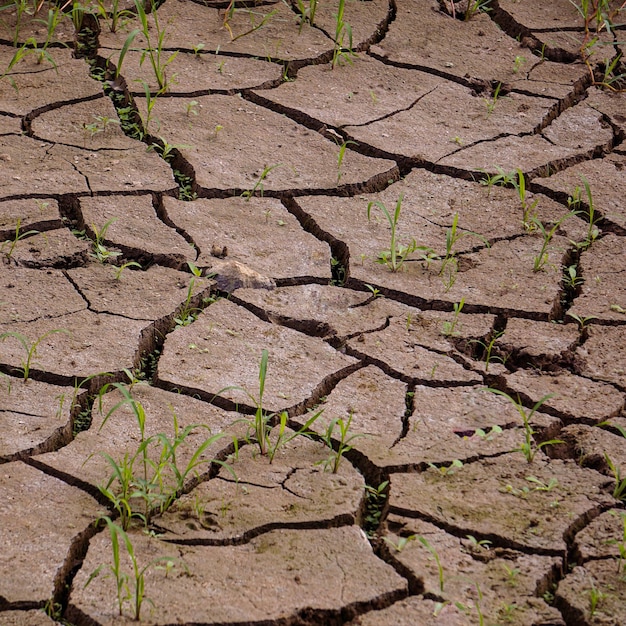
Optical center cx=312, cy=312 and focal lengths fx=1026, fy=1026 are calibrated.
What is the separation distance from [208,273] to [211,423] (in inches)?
25.3

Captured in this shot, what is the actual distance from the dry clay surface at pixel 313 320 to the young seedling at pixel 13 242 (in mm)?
24

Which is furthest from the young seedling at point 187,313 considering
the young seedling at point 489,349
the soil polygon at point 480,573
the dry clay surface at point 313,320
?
the soil polygon at point 480,573

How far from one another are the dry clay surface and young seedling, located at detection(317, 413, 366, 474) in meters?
0.01

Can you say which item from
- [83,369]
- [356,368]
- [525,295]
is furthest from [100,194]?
[525,295]

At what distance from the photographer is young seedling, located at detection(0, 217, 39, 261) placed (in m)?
2.96

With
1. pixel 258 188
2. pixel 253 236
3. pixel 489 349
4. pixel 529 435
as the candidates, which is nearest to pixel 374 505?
pixel 529 435

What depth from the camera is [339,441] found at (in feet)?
7.89

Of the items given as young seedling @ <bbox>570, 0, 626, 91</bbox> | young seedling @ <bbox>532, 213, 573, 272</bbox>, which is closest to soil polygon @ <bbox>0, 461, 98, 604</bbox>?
young seedling @ <bbox>532, 213, 573, 272</bbox>

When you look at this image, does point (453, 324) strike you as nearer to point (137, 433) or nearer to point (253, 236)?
point (253, 236)

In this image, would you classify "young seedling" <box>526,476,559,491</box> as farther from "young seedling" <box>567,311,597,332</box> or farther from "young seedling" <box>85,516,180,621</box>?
"young seedling" <box>85,516,180,621</box>

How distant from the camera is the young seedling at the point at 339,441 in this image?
2318 millimetres

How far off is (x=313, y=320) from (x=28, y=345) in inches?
30.2

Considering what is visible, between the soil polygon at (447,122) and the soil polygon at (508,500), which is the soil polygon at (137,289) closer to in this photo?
the soil polygon at (508,500)

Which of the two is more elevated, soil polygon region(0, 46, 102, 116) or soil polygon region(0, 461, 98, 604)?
soil polygon region(0, 46, 102, 116)
